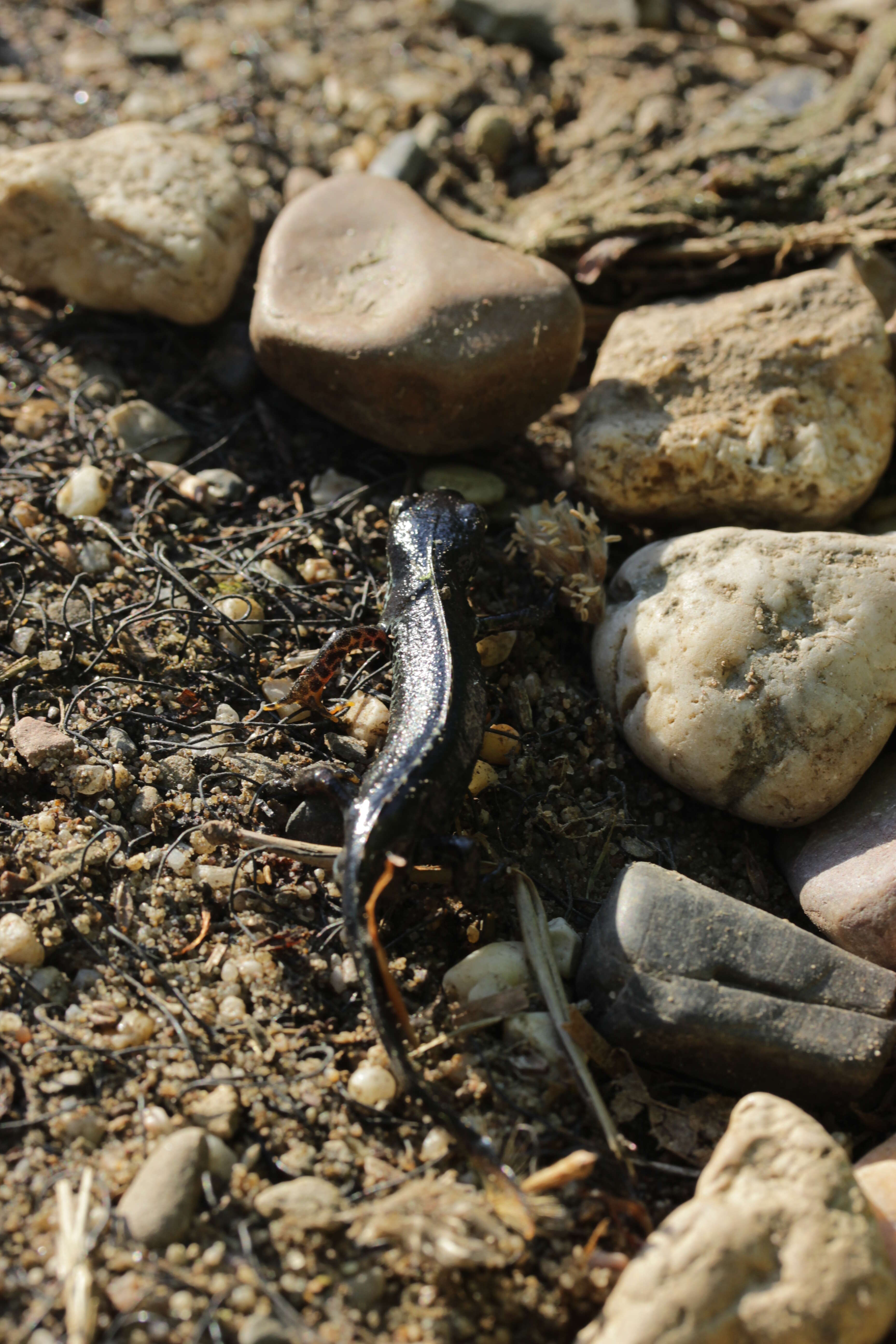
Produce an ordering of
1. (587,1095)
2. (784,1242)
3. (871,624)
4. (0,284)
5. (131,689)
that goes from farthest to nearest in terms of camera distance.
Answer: (0,284) < (131,689) < (871,624) < (587,1095) < (784,1242)

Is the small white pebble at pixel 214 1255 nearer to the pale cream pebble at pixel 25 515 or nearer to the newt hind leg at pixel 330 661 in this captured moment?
the newt hind leg at pixel 330 661

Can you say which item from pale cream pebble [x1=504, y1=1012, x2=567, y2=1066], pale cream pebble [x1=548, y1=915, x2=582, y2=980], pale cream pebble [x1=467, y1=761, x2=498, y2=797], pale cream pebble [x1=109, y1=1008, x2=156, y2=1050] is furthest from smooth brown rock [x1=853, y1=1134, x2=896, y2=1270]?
pale cream pebble [x1=109, y1=1008, x2=156, y2=1050]

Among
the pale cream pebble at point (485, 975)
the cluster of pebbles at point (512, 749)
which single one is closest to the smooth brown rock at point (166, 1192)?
the cluster of pebbles at point (512, 749)

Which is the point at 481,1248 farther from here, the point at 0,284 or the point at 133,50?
the point at 133,50

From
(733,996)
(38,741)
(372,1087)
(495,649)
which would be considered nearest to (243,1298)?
(372,1087)

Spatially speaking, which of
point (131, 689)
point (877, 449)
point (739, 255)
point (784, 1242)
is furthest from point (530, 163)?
point (784, 1242)

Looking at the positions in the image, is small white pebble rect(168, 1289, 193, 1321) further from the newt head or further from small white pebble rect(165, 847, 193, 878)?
the newt head
